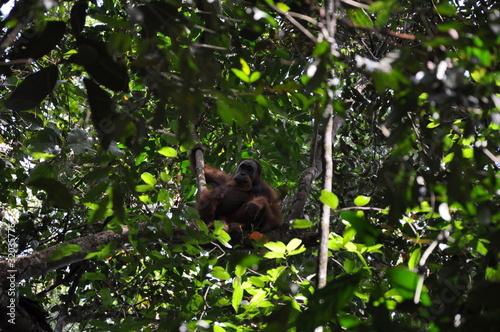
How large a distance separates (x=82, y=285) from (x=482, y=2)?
176 inches

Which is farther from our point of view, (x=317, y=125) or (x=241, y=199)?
(x=241, y=199)

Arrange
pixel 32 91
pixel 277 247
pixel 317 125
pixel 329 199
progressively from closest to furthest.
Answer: pixel 32 91 < pixel 329 199 < pixel 317 125 < pixel 277 247

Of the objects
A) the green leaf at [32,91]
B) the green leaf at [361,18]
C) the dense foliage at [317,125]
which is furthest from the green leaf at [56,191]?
the green leaf at [361,18]

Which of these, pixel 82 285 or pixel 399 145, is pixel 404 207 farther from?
pixel 82 285

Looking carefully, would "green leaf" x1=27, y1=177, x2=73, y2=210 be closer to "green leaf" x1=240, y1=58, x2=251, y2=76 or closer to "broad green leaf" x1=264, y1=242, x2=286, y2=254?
"green leaf" x1=240, y1=58, x2=251, y2=76

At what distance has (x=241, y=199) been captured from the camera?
231 inches

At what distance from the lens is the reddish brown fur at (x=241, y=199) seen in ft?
17.2

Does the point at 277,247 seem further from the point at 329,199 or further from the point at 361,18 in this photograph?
the point at 361,18

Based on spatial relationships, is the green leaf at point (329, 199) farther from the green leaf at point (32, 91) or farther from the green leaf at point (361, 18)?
the green leaf at point (32, 91)

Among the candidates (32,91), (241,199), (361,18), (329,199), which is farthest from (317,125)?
(241,199)

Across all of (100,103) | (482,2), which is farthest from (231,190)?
(100,103)

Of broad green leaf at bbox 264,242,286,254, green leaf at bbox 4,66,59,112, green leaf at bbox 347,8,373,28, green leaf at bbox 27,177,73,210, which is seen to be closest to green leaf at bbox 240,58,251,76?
green leaf at bbox 347,8,373,28

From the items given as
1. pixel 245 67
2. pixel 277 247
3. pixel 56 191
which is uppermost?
pixel 245 67

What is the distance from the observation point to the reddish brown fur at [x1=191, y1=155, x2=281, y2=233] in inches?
206
